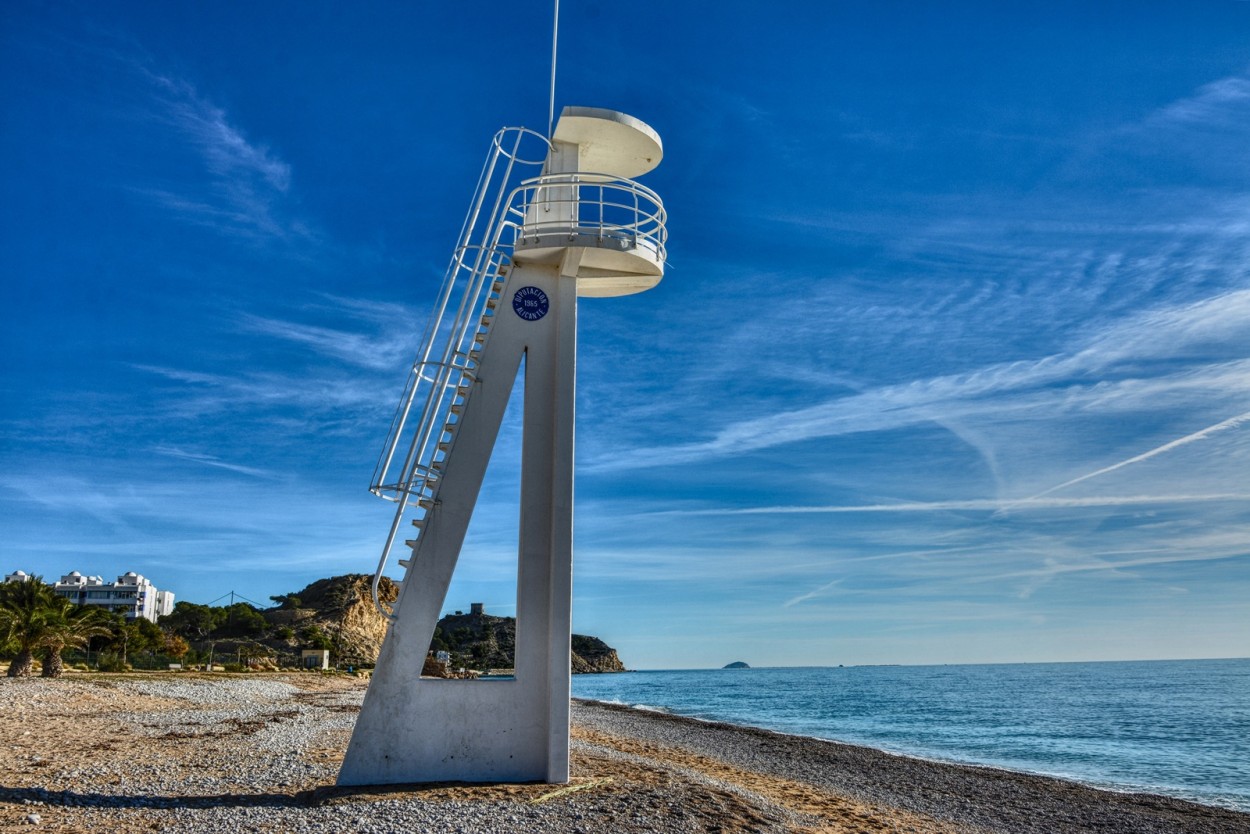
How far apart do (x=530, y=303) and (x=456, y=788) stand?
650cm

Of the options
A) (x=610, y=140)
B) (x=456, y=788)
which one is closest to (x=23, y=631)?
(x=456, y=788)

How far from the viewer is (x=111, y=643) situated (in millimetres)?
52500

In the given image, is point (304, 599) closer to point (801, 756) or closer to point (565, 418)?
point (801, 756)

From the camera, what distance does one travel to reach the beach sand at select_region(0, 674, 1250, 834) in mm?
9938

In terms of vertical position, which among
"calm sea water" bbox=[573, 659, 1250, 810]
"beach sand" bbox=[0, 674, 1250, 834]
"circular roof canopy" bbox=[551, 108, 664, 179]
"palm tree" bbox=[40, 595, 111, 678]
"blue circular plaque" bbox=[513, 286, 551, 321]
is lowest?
"calm sea water" bbox=[573, 659, 1250, 810]

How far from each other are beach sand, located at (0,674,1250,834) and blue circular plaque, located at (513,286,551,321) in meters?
6.31

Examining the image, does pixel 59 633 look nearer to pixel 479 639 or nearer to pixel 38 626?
pixel 38 626

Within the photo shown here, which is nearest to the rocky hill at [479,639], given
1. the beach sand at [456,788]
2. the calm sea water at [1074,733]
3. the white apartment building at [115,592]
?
the white apartment building at [115,592]

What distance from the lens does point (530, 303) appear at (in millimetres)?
13016

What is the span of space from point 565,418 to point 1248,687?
100119 millimetres

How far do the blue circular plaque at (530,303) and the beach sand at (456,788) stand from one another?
20.7ft

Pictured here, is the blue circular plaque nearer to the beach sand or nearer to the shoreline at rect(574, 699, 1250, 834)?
the beach sand

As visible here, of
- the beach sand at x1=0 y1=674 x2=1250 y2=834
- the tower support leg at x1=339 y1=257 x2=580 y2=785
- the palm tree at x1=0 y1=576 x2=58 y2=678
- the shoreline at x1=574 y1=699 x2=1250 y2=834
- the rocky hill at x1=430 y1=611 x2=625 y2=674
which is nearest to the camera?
the beach sand at x1=0 y1=674 x2=1250 y2=834

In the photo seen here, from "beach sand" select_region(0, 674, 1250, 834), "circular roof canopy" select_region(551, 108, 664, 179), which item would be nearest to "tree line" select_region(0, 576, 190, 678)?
"beach sand" select_region(0, 674, 1250, 834)
